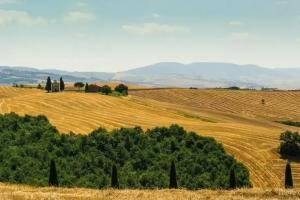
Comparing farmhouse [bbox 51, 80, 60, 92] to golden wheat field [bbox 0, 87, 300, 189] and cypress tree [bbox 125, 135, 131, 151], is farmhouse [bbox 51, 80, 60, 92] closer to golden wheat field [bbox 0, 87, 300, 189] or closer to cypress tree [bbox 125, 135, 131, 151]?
golden wheat field [bbox 0, 87, 300, 189]

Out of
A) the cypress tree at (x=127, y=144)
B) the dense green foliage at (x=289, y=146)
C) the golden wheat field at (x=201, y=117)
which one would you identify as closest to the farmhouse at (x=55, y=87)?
the golden wheat field at (x=201, y=117)

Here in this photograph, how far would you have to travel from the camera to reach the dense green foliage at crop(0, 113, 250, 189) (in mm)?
78062

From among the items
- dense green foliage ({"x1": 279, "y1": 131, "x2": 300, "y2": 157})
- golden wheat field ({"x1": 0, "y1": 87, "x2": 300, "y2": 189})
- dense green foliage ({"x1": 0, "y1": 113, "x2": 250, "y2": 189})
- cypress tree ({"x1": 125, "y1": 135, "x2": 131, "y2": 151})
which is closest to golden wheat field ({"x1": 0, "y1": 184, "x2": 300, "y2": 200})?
dense green foliage ({"x1": 0, "y1": 113, "x2": 250, "y2": 189})

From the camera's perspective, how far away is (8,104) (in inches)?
5709

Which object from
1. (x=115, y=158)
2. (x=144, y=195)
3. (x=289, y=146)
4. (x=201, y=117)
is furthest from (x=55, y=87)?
(x=144, y=195)

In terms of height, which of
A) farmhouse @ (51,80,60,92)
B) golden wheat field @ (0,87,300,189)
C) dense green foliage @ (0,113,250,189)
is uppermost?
farmhouse @ (51,80,60,92)

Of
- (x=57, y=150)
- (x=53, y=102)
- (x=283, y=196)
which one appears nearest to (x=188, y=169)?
(x=57, y=150)

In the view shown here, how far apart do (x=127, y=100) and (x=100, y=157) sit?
82.1 metres

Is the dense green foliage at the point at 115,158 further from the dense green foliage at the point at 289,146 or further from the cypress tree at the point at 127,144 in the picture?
the dense green foliage at the point at 289,146

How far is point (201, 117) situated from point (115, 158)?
6206 centimetres

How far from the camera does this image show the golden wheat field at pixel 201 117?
98.9m

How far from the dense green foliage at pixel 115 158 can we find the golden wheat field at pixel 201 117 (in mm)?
8702

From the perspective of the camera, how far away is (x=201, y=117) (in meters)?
148

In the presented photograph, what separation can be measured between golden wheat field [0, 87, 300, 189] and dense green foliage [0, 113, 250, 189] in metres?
8.70
